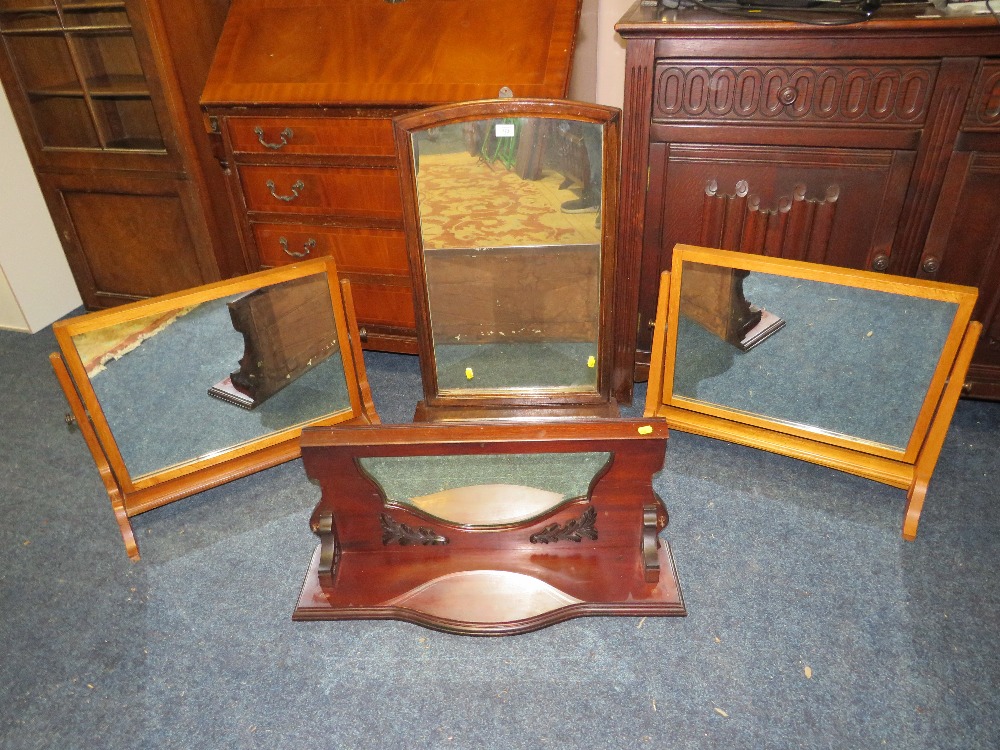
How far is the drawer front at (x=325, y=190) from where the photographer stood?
2.21 metres

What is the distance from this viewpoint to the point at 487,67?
6.77 ft

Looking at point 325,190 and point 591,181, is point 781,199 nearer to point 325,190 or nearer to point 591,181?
point 591,181

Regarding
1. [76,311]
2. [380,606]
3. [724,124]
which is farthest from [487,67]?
[76,311]

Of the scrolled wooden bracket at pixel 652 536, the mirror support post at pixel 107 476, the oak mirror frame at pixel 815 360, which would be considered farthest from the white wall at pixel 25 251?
the scrolled wooden bracket at pixel 652 536

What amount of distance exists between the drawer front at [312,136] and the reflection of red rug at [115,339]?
27.2 inches

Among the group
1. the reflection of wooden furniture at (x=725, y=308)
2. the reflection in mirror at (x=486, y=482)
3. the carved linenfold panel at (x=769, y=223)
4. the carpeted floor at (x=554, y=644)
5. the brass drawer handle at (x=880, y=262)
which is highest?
the carved linenfold panel at (x=769, y=223)

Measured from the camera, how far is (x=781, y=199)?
6.36 ft

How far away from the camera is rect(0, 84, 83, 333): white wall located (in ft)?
9.10

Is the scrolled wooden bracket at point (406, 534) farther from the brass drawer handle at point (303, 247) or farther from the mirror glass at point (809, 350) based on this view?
the brass drawer handle at point (303, 247)

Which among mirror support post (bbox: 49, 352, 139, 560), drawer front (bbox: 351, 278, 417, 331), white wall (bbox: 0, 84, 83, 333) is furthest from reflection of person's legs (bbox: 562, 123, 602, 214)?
white wall (bbox: 0, 84, 83, 333)

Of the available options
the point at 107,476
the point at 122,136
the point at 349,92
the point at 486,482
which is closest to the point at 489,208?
the point at 349,92

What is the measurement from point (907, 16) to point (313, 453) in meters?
1.74

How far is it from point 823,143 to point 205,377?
1.79 meters

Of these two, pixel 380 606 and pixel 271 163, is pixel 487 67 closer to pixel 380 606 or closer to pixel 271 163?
pixel 271 163
